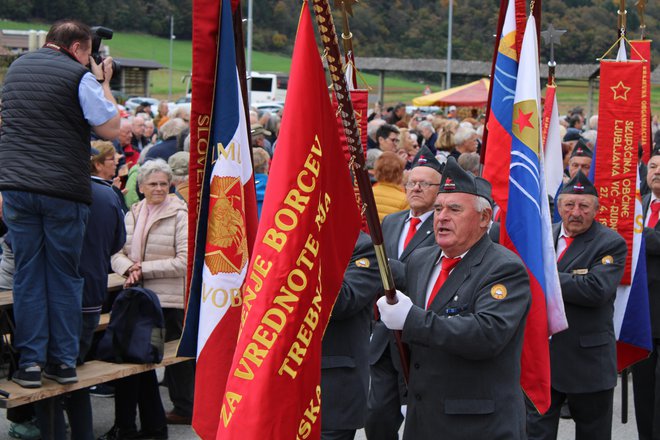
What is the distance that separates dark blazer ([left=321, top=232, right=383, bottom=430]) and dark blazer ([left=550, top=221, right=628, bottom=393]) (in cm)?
134

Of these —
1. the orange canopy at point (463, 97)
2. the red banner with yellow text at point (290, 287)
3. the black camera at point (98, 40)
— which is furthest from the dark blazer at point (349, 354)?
the orange canopy at point (463, 97)

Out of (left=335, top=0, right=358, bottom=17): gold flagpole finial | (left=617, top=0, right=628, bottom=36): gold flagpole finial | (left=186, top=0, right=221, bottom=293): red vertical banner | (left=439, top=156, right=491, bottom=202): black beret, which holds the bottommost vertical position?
(left=439, top=156, right=491, bottom=202): black beret

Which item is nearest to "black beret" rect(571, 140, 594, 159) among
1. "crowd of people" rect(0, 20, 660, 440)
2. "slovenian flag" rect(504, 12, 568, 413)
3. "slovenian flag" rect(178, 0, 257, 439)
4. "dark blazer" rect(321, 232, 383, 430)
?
"crowd of people" rect(0, 20, 660, 440)

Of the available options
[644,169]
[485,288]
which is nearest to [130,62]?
[644,169]

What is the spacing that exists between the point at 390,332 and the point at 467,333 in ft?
4.58

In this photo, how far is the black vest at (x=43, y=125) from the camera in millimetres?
5324

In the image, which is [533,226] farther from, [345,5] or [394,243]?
[345,5]

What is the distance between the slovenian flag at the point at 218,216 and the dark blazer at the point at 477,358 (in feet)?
2.43

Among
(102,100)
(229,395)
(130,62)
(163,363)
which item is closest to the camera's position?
(229,395)

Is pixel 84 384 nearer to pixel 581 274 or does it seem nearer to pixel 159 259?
pixel 159 259

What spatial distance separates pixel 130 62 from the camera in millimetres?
61250

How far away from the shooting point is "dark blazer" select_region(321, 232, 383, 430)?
16.8 ft

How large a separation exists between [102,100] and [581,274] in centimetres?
293

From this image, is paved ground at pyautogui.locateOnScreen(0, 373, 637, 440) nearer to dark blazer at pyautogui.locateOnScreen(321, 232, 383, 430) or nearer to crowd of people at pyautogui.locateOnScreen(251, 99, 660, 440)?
crowd of people at pyautogui.locateOnScreen(251, 99, 660, 440)
